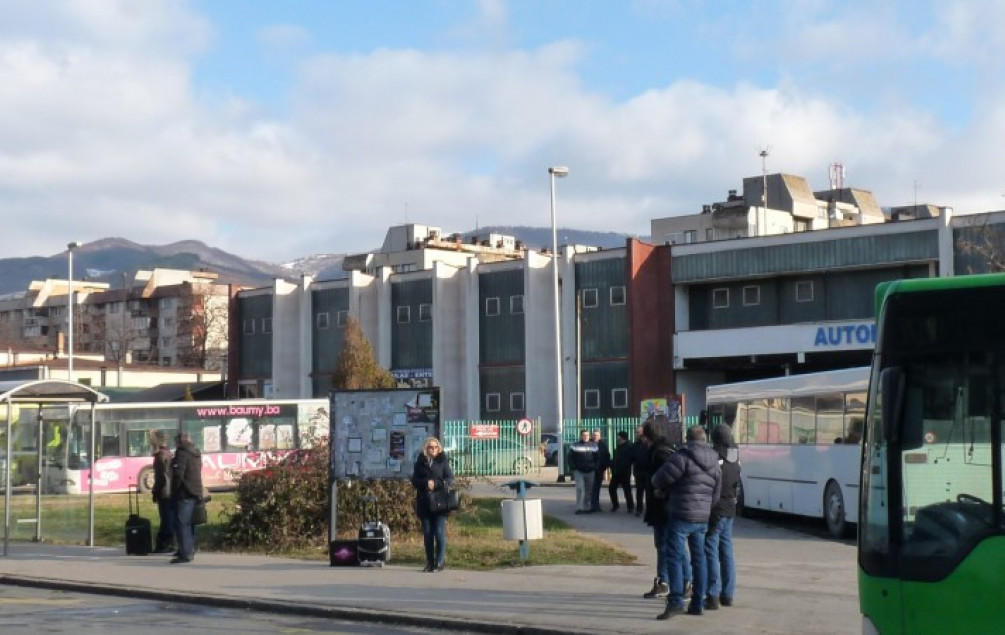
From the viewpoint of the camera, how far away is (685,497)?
13.1 metres

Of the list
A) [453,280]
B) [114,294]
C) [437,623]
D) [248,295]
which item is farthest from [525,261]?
[114,294]

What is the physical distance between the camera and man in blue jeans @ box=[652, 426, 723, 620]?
13.1 m

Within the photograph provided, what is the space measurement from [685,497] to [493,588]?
12.1 ft

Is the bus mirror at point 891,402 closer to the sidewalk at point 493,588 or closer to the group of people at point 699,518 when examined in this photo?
the sidewalk at point 493,588

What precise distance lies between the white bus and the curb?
9421 millimetres

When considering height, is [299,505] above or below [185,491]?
below

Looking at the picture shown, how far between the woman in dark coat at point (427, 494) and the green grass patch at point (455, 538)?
543 millimetres

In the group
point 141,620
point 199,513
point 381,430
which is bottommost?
point 141,620

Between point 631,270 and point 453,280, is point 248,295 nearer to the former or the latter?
point 453,280

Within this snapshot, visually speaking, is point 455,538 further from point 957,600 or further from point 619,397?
point 619,397

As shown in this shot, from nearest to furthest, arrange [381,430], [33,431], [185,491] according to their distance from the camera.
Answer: [185,491]
[381,430]
[33,431]

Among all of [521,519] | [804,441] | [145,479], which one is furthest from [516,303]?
[521,519]

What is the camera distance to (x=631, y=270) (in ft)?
200

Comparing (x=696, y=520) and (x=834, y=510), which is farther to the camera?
(x=834, y=510)
